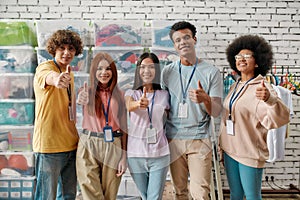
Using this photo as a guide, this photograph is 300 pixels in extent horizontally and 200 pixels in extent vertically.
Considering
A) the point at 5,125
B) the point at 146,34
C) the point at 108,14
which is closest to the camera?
the point at 146,34

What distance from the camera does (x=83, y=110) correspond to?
5.48ft

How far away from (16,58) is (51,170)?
3.82 ft

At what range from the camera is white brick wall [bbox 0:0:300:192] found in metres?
3.05

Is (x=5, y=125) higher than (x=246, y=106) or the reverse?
the reverse

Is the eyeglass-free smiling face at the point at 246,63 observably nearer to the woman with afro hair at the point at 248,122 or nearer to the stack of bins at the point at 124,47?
the woman with afro hair at the point at 248,122

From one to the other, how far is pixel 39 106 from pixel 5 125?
0.97 metres

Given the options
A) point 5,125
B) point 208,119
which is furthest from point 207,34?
point 5,125

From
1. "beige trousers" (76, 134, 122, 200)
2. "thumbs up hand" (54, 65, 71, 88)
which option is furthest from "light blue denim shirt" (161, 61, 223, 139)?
"thumbs up hand" (54, 65, 71, 88)

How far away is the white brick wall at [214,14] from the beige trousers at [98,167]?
169cm

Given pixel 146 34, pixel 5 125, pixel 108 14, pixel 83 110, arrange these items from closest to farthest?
1. pixel 83 110
2. pixel 146 34
3. pixel 5 125
4. pixel 108 14

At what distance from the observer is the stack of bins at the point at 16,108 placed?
8.16 feet

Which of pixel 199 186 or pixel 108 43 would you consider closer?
pixel 199 186

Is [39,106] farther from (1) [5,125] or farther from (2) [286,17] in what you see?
(2) [286,17]

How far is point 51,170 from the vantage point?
176 cm
